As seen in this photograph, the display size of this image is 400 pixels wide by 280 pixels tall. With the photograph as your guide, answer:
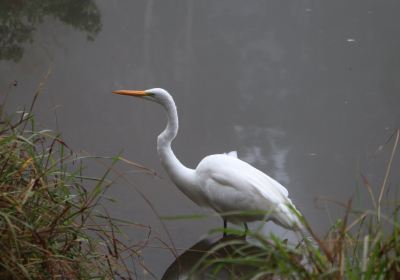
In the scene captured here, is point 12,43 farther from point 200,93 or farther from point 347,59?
point 347,59

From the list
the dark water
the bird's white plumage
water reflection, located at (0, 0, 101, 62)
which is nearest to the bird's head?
the bird's white plumage

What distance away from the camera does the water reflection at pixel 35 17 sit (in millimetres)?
6516

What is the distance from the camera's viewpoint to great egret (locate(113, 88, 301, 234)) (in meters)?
3.55

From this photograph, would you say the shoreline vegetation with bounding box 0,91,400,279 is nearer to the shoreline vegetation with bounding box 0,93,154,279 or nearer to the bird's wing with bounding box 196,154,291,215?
the shoreline vegetation with bounding box 0,93,154,279

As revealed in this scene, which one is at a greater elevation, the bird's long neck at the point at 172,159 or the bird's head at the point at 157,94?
the bird's head at the point at 157,94

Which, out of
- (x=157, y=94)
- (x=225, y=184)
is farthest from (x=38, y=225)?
(x=157, y=94)

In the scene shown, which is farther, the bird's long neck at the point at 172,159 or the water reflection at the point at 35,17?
the water reflection at the point at 35,17

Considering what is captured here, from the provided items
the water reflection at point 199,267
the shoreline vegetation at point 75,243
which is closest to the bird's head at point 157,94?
the water reflection at point 199,267

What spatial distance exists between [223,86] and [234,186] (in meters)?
2.77

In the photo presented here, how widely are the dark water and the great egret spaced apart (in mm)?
282

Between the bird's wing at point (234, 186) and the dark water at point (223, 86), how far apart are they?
0.35 m

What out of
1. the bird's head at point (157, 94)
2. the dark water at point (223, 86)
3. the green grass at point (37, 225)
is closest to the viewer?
the green grass at point (37, 225)

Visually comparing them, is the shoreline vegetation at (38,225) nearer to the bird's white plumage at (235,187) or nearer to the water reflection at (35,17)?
the bird's white plumage at (235,187)

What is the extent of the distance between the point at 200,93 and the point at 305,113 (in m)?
0.97
